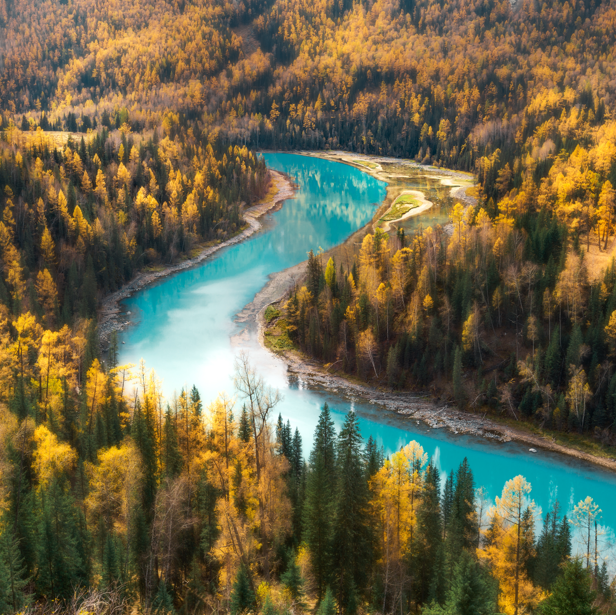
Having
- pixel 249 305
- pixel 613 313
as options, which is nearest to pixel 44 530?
pixel 613 313

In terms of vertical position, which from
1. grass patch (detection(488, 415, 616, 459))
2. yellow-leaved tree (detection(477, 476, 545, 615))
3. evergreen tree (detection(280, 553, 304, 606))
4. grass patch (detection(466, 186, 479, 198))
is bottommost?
grass patch (detection(488, 415, 616, 459))

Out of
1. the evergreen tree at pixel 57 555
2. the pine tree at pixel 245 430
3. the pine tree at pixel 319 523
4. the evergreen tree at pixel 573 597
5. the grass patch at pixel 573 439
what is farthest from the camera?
the grass patch at pixel 573 439

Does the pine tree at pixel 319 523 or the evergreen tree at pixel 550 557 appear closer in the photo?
the pine tree at pixel 319 523

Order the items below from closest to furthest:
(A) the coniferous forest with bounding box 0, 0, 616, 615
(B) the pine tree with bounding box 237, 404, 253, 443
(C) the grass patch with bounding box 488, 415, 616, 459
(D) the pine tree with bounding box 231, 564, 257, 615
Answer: (D) the pine tree with bounding box 231, 564, 257, 615 < (A) the coniferous forest with bounding box 0, 0, 616, 615 < (B) the pine tree with bounding box 237, 404, 253, 443 < (C) the grass patch with bounding box 488, 415, 616, 459

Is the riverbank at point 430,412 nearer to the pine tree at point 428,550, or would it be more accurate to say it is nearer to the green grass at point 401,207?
the pine tree at point 428,550

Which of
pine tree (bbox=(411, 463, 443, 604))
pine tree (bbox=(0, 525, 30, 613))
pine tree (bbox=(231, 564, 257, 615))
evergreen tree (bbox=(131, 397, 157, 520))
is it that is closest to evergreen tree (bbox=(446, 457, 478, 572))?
pine tree (bbox=(411, 463, 443, 604))

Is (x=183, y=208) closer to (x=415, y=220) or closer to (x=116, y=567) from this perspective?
(x=415, y=220)

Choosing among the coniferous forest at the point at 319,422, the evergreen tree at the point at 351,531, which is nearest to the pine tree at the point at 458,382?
the coniferous forest at the point at 319,422

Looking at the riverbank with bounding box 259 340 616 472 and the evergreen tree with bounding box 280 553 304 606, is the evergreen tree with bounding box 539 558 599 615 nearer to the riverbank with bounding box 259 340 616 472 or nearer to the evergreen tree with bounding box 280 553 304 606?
the evergreen tree with bounding box 280 553 304 606
